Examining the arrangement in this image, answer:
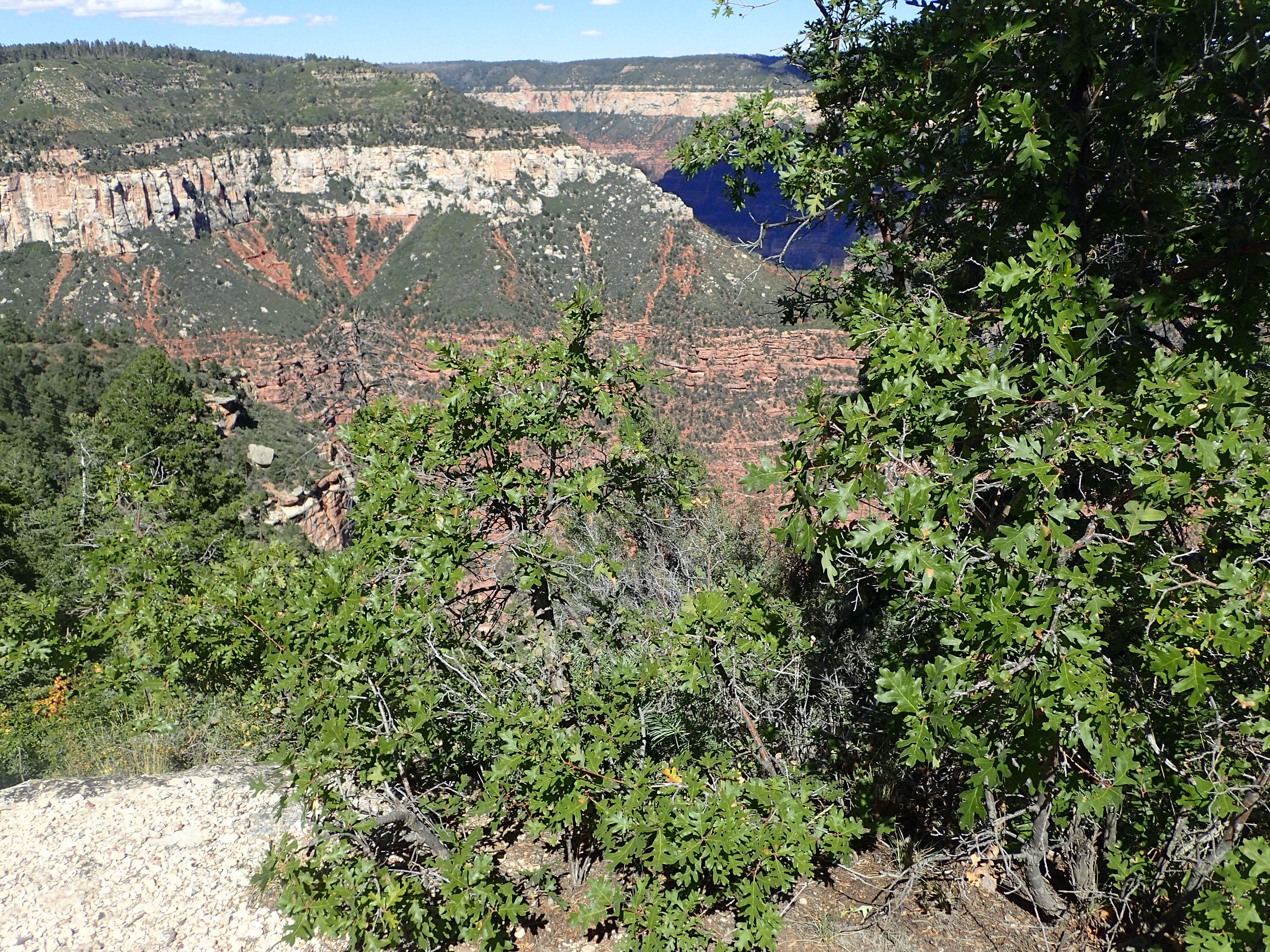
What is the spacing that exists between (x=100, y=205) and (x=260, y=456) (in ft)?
144

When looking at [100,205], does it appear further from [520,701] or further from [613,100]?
[613,100]

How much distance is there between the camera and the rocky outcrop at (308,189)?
58.0m

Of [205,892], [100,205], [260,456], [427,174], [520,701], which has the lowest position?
[260,456]

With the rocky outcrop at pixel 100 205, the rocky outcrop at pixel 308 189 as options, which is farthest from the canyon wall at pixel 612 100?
the rocky outcrop at pixel 100 205

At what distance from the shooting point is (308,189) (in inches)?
2803

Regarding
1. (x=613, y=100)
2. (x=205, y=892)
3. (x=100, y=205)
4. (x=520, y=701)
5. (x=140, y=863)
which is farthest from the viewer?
(x=613, y=100)

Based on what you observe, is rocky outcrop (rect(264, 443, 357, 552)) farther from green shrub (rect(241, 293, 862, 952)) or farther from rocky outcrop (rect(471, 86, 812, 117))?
rocky outcrop (rect(471, 86, 812, 117))

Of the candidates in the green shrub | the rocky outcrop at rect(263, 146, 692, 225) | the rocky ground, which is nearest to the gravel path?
the rocky ground

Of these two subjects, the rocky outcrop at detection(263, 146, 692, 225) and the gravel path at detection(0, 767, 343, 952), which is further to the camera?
the rocky outcrop at detection(263, 146, 692, 225)

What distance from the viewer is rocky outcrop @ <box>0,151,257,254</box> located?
188 ft

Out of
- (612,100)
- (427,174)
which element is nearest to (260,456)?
(427,174)

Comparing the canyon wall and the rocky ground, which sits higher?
the canyon wall

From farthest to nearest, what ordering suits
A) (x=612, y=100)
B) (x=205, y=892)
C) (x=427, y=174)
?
(x=612, y=100) → (x=427, y=174) → (x=205, y=892)

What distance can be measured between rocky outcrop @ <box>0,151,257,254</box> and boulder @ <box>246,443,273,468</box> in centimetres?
4012
